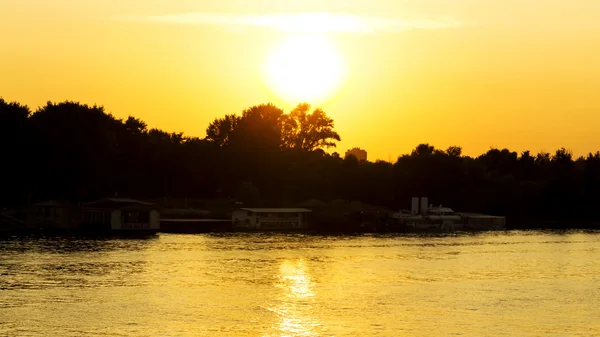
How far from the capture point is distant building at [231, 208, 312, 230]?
5965 inches

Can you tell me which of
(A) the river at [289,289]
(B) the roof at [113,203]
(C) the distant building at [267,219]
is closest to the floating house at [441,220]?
(C) the distant building at [267,219]

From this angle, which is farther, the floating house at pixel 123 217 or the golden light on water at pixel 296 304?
the floating house at pixel 123 217

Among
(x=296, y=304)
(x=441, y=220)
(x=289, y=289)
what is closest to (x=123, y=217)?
(x=441, y=220)

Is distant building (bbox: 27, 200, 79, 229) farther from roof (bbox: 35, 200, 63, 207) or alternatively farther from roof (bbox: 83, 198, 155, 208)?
roof (bbox: 83, 198, 155, 208)

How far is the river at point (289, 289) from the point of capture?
56.4 m

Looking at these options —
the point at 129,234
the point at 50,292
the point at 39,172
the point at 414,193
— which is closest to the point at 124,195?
the point at 39,172

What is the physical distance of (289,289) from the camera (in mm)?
74000

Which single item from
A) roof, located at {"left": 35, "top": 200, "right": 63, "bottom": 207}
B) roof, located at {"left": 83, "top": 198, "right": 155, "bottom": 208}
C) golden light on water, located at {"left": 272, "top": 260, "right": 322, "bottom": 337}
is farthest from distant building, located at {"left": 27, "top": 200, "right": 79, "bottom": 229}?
golden light on water, located at {"left": 272, "top": 260, "right": 322, "bottom": 337}

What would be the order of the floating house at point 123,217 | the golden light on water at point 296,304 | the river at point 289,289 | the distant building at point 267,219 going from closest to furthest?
the golden light on water at point 296,304 → the river at point 289,289 → the floating house at point 123,217 → the distant building at point 267,219

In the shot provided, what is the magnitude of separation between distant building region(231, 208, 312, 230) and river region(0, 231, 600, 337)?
29.9 metres

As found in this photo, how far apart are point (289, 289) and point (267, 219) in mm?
80274

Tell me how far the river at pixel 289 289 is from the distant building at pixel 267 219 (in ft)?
98.2

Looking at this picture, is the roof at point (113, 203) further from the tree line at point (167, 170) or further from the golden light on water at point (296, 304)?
the golden light on water at point (296, 304)

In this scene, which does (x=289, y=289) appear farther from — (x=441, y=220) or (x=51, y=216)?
(x=441, y=220)
